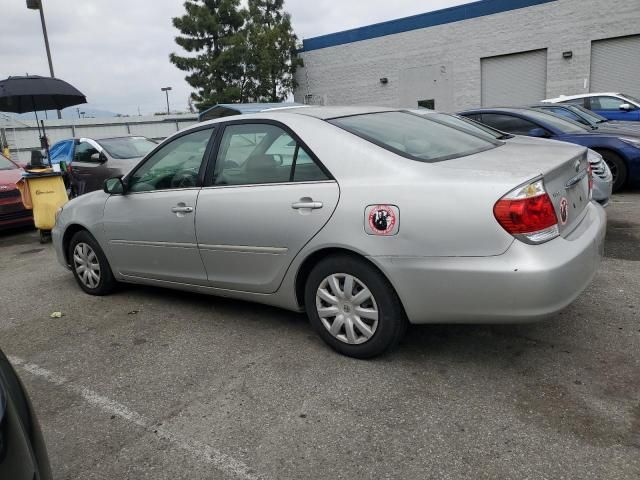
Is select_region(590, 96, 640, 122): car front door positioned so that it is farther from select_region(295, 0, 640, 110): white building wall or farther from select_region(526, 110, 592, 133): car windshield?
select_region(295, 0, 640, 110): white building wall

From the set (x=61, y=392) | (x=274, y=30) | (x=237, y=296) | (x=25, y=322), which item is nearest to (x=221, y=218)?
(x=237, y=296)

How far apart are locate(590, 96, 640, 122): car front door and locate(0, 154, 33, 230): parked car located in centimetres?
1240

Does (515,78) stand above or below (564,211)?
above

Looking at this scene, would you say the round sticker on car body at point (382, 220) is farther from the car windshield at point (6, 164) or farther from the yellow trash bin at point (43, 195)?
the car windshield at point (6, 164)

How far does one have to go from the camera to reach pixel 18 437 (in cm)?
150

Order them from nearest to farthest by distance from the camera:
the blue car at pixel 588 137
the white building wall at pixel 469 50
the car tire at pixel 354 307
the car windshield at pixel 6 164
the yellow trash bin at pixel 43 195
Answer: the car tire at pixel 354 307 < the blue car at pixel 588 137 < the yellow trash bin at pixel 43 195 < the car windshield at pixel 6 164 < the white building wall at pixel 469 50

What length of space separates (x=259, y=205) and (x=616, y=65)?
67.1ft

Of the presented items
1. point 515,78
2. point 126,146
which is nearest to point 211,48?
point 515,78

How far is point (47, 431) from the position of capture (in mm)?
2754

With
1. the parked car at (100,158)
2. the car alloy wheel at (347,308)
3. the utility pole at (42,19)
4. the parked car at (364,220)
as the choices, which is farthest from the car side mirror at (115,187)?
the utility pole at (42,19)

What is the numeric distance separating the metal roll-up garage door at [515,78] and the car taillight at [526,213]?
68.0 feet

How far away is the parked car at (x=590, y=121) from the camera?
7.93 meters

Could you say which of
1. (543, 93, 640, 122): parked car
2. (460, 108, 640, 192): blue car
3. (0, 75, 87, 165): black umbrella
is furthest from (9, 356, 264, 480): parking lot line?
(543, 93, 640, 122): parked car

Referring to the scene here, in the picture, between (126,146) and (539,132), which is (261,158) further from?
(126,146)
